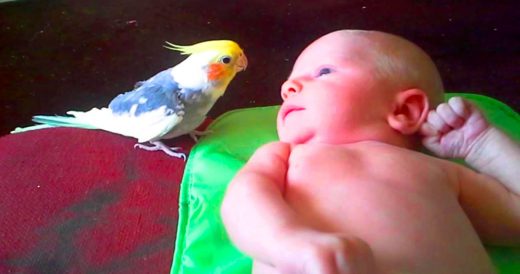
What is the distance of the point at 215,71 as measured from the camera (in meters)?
1.06

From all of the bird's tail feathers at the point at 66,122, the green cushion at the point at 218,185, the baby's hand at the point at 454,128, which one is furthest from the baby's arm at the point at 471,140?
the bird's tail feathers at the point at 66,122

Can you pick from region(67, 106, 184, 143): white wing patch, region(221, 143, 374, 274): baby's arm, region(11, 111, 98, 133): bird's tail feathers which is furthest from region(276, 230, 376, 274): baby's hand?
region(11, 111, 98, 133): bird's tail feathers

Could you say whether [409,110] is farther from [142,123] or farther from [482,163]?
[142,123]

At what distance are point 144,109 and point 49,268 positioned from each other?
0.26 meters

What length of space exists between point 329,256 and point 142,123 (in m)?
0.47

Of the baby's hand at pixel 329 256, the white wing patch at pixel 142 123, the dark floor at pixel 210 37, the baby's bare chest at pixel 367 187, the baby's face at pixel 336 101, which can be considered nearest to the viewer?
the baby's hand at pixel 329 256

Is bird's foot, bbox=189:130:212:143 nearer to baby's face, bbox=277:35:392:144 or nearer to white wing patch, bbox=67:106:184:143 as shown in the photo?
white wing patch, bbox=67:106:184:143

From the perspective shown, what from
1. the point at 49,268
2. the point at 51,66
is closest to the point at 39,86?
the point at 51,66

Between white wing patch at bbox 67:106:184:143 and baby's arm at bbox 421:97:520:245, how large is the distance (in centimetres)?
35

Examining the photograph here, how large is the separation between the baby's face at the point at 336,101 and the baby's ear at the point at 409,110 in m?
0.01

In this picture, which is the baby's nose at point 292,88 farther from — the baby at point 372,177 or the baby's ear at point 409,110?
the baby's ear at point 409,110

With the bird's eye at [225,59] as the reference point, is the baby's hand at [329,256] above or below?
above

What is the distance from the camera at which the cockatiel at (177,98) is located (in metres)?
1.05

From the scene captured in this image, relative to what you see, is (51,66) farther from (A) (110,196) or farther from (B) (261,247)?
(B) (261,247)
